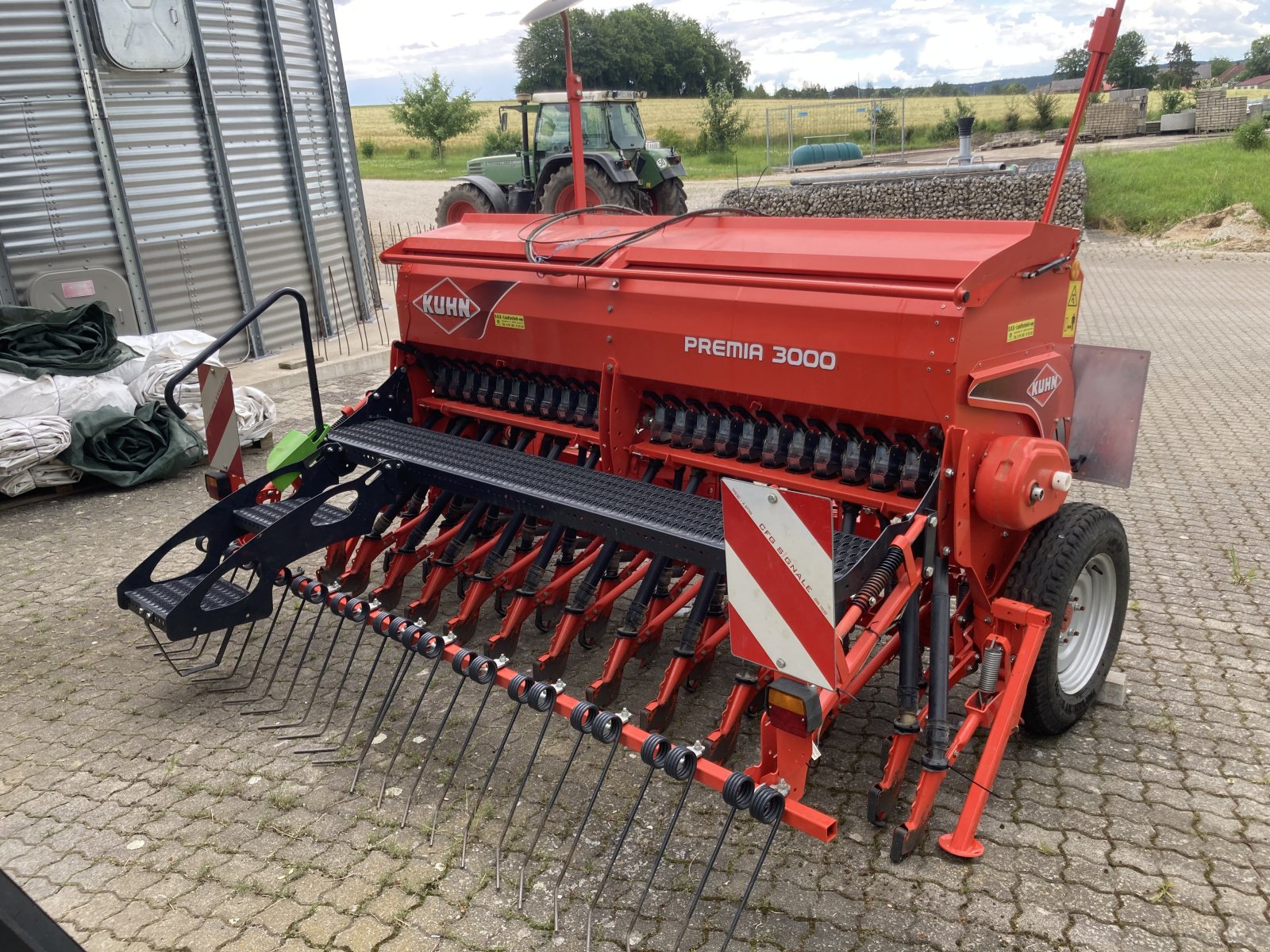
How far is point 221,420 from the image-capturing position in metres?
4.42

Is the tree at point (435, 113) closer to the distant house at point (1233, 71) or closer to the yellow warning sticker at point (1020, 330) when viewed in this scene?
the yellow warning sticker at point (1020, 330)

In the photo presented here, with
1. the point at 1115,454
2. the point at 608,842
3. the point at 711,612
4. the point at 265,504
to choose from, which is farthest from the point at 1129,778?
the point at 265,504

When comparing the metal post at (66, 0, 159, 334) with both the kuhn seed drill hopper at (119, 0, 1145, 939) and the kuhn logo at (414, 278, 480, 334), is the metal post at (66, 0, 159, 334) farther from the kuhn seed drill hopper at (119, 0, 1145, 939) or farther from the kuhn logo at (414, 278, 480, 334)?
the kuhn logo at (414, 278, 480, 334)

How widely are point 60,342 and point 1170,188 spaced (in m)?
19.8

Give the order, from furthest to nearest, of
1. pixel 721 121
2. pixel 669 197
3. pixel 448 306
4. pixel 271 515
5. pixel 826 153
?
pixel 721 121, pixel 826 153, pixel 669 197, pixel 448 306, pixel 271 515

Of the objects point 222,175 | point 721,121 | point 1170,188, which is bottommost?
point 1170,188

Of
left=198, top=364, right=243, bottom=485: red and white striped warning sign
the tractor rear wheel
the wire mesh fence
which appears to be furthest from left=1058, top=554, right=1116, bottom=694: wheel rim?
the wire mesh fence

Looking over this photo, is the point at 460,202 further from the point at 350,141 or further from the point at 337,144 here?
the point at 337,144

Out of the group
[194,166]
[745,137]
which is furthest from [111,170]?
[745,137]

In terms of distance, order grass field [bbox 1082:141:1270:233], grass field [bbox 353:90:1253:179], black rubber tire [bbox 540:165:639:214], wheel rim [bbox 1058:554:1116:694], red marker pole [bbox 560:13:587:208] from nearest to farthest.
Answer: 1. wheel rim [bbox 1058:554:1116:694]
2. red marker pole [bbox 560:13:587:208]
3. black rubber tire [bbox 540:165:639:214]
4. grass field [bbox 1082:141:1270:233]
5. grass field [bbox 353:90:1253:179]

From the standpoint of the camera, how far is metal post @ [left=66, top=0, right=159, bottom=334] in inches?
303

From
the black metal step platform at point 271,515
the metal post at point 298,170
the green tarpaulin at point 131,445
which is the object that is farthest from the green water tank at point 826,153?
the black metal step platform at point 271,515

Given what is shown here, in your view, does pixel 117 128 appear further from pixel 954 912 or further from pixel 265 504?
pixel 954 912

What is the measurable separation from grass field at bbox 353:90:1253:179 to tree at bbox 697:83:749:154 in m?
0.50
